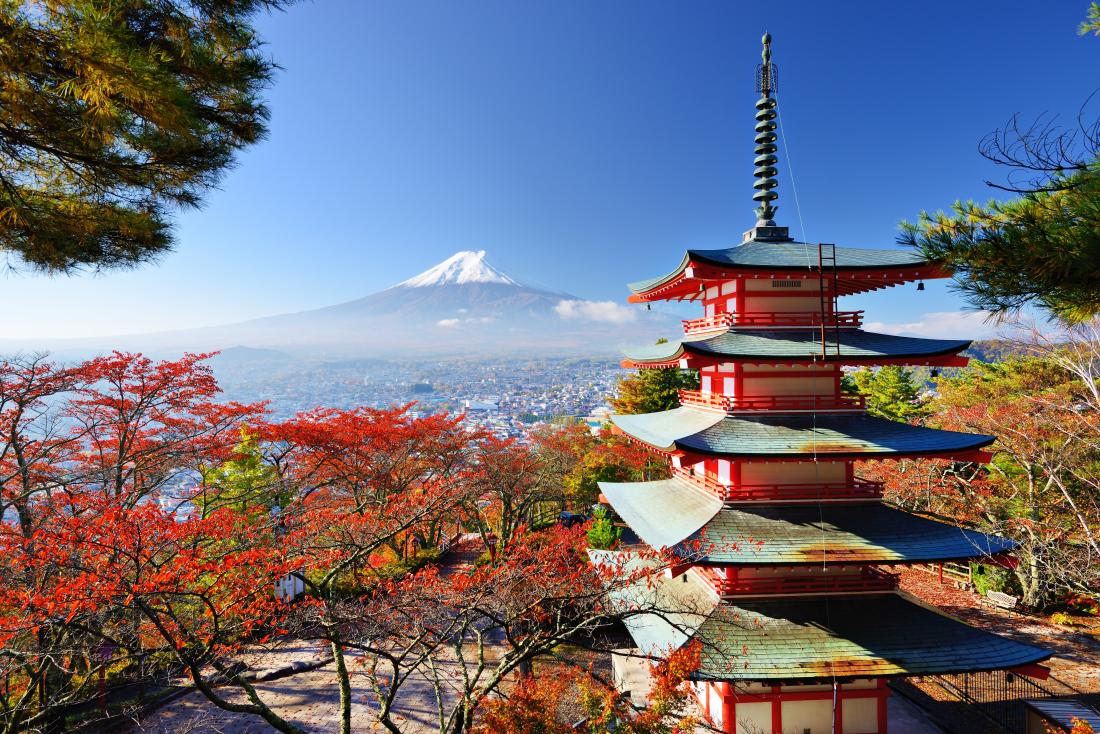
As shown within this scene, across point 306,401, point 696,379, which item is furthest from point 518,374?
point 696,379

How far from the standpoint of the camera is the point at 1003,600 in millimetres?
14719

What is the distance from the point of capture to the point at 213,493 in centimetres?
1666

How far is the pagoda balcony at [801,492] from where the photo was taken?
8.47 m

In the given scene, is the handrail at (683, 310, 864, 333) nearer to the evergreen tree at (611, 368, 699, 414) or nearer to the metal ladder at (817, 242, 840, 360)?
the metal ladder at (817, 242, 840, 360)

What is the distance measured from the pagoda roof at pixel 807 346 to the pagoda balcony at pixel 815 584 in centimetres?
398

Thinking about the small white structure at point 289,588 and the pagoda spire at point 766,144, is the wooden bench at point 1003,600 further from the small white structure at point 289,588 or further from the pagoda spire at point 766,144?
the small white structure at point 289,588

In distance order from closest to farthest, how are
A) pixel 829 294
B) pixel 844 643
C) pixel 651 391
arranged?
pixel 844 643
pixel 829 294
pixel 651 391

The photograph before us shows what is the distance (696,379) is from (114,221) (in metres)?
27.8

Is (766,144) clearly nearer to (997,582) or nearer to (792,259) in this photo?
(792,259)

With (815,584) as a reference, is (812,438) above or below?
above

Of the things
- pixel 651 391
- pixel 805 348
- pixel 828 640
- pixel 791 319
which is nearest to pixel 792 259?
pixel 791 319

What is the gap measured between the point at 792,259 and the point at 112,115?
9.66 meters

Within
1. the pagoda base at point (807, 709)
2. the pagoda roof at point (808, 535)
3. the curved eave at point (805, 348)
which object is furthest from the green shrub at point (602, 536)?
the curved eave at point (805, 348)

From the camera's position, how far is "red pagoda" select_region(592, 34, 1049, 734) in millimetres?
7488
